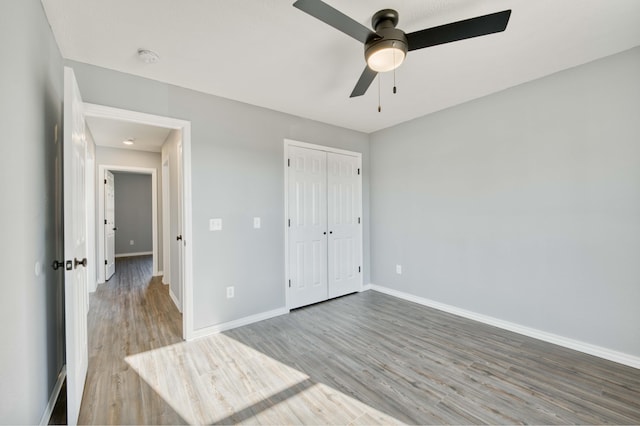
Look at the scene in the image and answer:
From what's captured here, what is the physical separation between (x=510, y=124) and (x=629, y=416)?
2472 mm

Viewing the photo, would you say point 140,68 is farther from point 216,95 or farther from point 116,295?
point 116,295

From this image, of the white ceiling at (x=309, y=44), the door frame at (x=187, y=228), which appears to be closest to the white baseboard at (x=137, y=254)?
the door frame at (x=187, y=228)

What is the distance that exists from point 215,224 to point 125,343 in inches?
55.2

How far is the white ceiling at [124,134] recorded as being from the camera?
3.49 m

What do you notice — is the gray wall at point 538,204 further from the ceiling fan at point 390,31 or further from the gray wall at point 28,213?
the gray wall at point 28,213

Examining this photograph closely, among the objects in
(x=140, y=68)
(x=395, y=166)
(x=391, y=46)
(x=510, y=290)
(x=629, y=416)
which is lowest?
(x=629, y=416)

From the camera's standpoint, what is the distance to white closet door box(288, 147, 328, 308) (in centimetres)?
347

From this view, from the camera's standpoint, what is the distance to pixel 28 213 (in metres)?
1.41

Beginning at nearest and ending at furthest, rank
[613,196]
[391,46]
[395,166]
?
[391,46]
[613,196]
[395,166]

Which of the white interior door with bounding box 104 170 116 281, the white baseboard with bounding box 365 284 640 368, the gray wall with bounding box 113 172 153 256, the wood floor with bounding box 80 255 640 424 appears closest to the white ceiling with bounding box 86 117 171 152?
the white interior door with bounding box 104 170 116 281

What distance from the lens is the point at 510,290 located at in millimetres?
2836

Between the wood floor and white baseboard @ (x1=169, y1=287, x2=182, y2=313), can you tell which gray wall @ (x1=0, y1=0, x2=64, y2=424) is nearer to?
the wood floor

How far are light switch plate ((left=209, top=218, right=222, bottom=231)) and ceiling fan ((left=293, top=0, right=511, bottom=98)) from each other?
2.09m

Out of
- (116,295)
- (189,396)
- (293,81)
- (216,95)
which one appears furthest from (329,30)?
(116,295)
